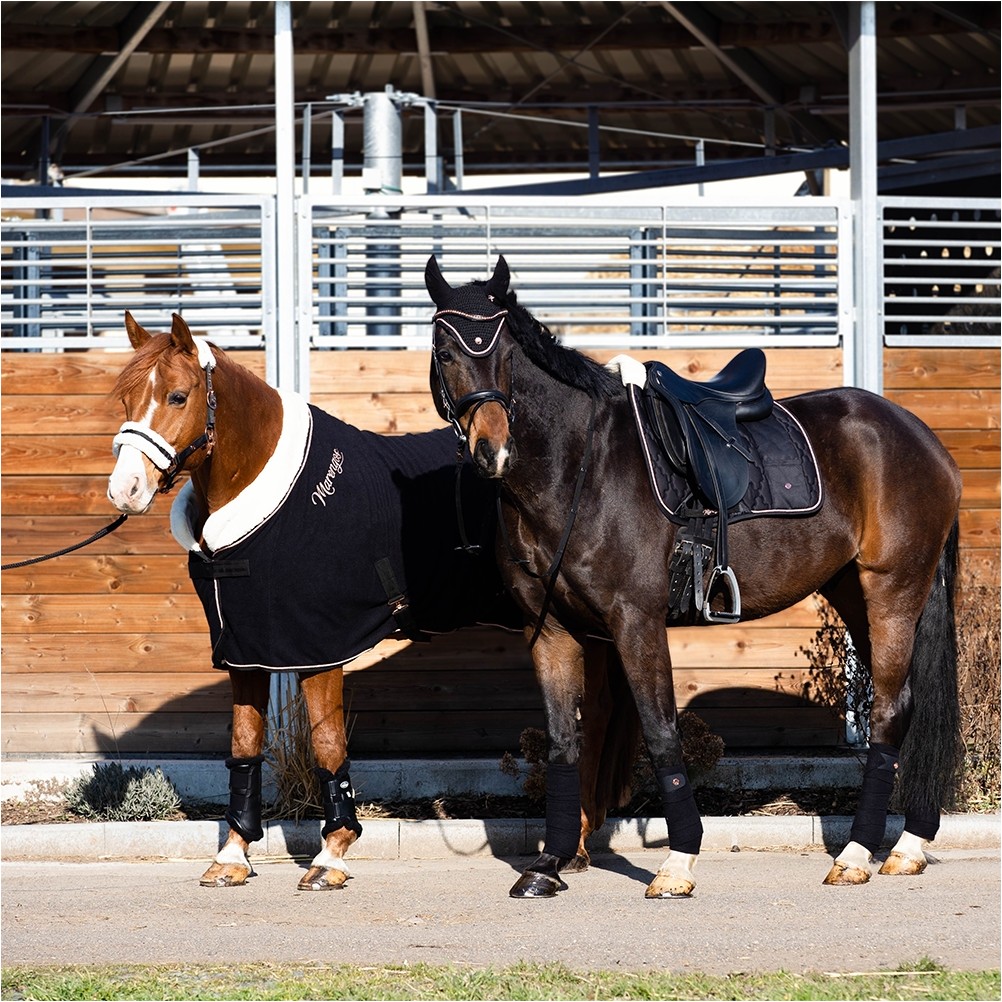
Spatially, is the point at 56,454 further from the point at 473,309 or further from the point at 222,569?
the point at 473,309

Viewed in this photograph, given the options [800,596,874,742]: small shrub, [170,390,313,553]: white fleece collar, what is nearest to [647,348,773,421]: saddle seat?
[170,390,313,553]: white fleece collar

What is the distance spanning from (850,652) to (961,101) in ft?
23.8

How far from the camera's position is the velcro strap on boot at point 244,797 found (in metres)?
5.86

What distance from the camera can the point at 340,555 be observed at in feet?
19.1

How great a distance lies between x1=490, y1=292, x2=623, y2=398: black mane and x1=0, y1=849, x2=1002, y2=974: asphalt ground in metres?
2.08

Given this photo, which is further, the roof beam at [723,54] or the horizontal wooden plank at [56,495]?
the roof beam at [723,54]

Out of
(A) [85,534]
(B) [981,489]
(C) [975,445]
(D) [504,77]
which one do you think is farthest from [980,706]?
(D) [504,77]

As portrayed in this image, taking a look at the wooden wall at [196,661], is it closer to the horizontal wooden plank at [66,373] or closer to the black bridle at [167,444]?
the horizontal wooden plank at [66,373]

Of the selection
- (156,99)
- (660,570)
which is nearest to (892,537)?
(660,570)

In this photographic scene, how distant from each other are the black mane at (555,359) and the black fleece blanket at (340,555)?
0.87 metres

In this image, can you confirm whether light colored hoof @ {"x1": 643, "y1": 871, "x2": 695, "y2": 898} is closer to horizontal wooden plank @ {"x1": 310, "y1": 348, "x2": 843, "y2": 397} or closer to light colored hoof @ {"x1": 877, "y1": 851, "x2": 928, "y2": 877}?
light colored hoof @ {"x1": 877, "y1": 851, "x2": 928, "y2": 877}

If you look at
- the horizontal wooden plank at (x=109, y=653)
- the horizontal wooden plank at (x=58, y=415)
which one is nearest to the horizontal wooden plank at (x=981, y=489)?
the horizontal wooden plank at (x=109, y=653)

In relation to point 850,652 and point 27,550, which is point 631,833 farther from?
point 27,550

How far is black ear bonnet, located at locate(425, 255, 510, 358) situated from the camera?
509cm
